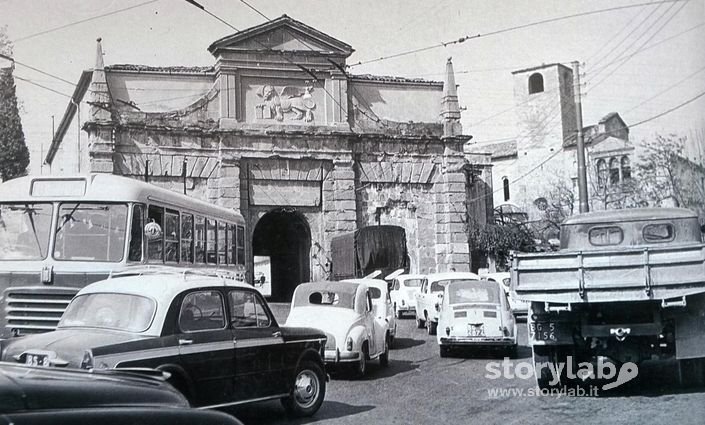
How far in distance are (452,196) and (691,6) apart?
21344 millimetres

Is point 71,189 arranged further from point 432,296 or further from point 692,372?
point 432,296

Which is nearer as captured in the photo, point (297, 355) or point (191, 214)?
point (297, 355)

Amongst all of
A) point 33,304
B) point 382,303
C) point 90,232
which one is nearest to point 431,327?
point 382,303

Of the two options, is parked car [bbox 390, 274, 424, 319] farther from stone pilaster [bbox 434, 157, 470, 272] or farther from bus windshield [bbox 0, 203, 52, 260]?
bus windshield [bbox 0, 203, 52, 260]

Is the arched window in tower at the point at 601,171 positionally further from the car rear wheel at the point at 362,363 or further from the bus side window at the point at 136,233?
the bus side window at the point at 136,233

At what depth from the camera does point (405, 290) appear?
23797 mm

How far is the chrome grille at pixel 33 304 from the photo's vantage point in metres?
10.1

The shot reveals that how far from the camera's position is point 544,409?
8.43 m

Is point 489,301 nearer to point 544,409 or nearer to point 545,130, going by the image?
point 544,409

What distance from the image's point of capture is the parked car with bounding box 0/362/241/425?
2.50 meters

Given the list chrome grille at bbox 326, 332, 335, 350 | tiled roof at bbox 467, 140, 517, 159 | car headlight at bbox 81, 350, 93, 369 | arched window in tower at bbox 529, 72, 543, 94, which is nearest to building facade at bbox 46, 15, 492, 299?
arched window in tower at bbox 529, 72, 543, 94

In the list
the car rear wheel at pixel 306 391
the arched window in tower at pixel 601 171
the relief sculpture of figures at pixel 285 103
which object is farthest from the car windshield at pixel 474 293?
the arched window in tower at pixel 601 171

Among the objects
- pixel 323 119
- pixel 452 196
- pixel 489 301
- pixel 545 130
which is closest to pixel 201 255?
pixel 489 301

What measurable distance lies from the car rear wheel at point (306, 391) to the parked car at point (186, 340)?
16 millimetres
